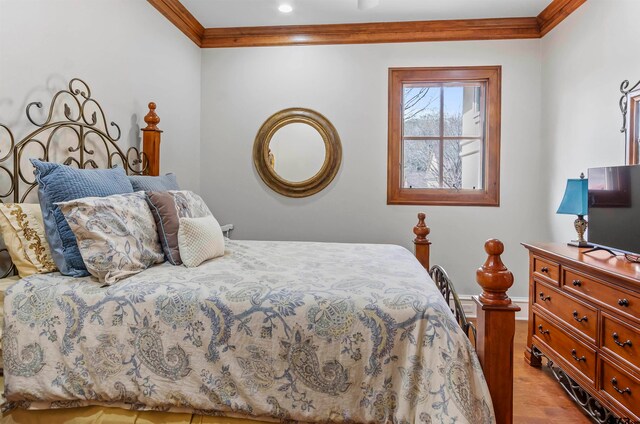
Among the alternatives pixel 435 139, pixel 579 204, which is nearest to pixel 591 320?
pixel 579 204

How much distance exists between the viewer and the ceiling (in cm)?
285

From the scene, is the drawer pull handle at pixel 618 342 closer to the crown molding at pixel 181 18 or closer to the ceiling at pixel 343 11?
the ceiling at pixel 343 11

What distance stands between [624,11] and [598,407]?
2285mm

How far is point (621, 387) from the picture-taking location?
1603mm

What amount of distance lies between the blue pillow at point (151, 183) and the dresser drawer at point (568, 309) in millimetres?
2428

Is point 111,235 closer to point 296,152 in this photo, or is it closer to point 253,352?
point 253,352

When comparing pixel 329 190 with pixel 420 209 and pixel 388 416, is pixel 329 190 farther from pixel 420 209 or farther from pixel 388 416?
pixel 388 416

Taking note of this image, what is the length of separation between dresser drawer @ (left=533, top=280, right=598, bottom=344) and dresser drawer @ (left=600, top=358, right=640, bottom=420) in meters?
0.15

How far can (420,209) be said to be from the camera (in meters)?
3.29

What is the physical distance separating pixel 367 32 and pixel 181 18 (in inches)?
63.6

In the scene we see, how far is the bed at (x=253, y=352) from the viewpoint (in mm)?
1113

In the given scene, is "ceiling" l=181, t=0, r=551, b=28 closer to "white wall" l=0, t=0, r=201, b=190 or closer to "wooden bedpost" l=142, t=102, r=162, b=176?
"white wall" l=0, t=0, r=201, b=190

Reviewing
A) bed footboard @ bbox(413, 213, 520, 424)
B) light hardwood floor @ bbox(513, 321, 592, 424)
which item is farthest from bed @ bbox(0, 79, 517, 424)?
light hardwood floor @ bbox(513, 321, 592, 424)

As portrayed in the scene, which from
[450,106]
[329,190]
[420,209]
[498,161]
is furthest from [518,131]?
[329,190]
